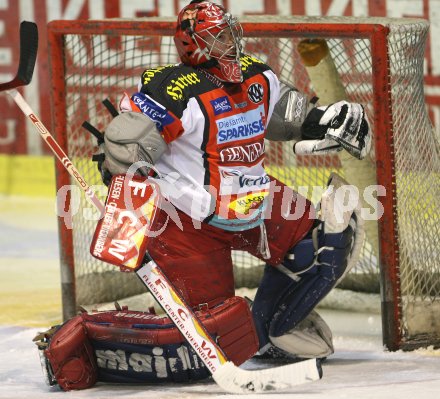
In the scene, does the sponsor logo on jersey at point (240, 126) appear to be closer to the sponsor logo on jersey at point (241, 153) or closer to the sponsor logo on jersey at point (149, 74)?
the sponsor logo on jersey at point (241, 153)

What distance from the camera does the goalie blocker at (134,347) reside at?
4.27 metres

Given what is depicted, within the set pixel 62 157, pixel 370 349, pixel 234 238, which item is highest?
pixel 62 157

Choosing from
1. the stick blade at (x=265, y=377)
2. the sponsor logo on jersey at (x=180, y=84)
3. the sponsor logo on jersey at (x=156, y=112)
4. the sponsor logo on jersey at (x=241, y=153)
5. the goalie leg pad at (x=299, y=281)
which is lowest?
the stick blade at (x=265, y=377)

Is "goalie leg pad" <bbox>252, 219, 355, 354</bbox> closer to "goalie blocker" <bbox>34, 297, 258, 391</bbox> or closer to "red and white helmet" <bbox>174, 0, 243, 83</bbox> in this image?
"goalie blocker" <bbox>34, 297, 258, 391</bbox>

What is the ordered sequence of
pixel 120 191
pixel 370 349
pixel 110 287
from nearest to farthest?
pixel 120 191, pixel 370 349, pixel 110 287

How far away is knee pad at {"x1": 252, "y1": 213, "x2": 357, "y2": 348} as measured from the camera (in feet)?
14.9

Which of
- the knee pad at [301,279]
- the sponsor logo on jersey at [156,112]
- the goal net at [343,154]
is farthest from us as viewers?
the goal net at [343,154]

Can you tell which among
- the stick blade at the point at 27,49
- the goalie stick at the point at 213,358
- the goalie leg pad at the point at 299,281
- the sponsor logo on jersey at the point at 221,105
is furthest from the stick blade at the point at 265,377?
the stick blade at the point at 27,49

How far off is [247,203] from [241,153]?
16cm

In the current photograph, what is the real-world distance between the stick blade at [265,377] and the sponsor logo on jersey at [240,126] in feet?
2.25

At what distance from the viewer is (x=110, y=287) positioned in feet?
18.5

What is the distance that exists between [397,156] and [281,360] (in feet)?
2.59

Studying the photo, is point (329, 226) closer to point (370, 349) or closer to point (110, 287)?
point (370, 349)

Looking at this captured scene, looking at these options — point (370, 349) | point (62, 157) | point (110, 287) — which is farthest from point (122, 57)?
point (370, 349)
